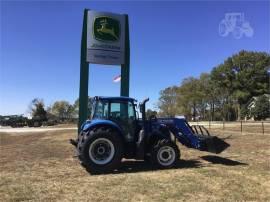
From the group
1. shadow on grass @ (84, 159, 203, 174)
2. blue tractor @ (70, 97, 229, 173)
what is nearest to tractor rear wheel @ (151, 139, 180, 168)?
blue tractor @ (70, 97, 229, 173)

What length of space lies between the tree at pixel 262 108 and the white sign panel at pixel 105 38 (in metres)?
63.5

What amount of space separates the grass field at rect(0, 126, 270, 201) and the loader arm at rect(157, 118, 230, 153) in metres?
0.58

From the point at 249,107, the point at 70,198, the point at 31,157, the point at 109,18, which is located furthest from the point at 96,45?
the point at 249,107

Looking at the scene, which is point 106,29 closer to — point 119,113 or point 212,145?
point 119,113

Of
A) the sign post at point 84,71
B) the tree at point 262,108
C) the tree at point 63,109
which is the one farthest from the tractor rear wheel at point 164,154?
the tree at point 63,109

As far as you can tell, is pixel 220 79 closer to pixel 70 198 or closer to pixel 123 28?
pixel 123 28

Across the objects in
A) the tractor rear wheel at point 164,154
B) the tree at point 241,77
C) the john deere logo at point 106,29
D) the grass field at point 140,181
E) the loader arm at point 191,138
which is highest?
the tree at point 241,77

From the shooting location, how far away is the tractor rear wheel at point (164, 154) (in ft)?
40.0

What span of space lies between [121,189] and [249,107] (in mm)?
78127

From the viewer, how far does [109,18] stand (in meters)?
17.1

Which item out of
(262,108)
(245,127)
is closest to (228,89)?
(262,108)

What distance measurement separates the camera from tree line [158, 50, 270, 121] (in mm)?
85438

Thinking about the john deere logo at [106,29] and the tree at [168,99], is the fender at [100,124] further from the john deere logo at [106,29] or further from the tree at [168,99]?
the tree at [168,99]

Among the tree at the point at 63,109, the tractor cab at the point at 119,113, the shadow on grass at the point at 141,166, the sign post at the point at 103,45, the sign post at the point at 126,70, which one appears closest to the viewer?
the shadow on grass at the point at 141,166
